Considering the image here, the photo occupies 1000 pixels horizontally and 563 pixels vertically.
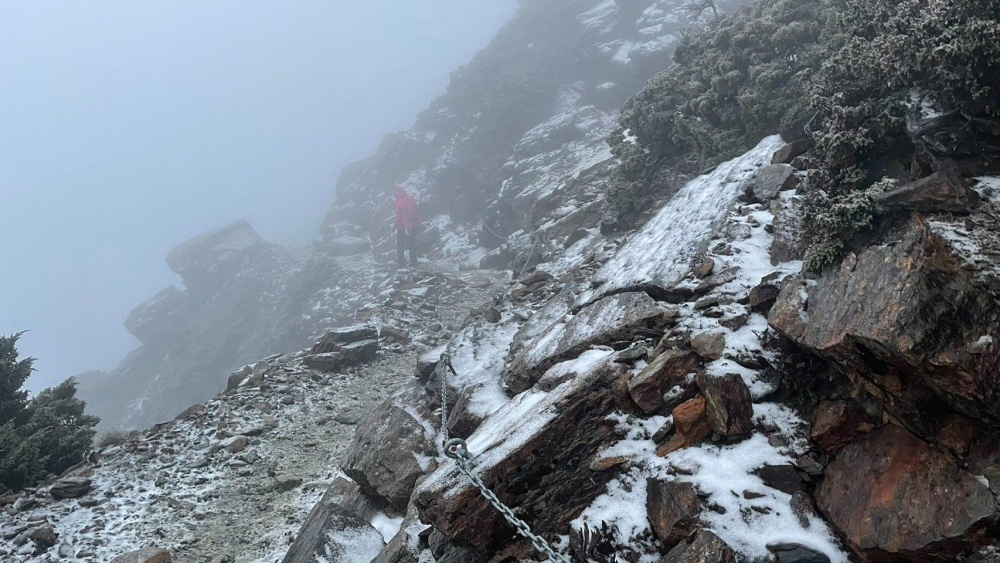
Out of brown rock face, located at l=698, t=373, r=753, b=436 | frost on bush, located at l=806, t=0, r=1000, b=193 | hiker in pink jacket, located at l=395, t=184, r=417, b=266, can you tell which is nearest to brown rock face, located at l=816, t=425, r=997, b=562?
brown rock face, located at l=698, t=373, r=753, b=436

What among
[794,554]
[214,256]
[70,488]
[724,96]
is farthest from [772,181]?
[214,256]

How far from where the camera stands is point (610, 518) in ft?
20.5

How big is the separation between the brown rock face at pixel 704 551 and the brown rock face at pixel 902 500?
1.26 m

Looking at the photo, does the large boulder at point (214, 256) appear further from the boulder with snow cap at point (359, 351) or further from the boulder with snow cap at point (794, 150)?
the boulder with snow cap at point (794, 150)

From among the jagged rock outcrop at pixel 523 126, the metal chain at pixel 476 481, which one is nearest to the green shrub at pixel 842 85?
the metal chain at pixel 476 481

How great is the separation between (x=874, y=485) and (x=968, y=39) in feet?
Result: 20.8

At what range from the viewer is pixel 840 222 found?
6973 millimetres

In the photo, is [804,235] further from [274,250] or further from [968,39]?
[274,250]

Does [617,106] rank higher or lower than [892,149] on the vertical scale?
lower

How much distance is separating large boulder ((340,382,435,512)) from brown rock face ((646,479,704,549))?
5.44 metres

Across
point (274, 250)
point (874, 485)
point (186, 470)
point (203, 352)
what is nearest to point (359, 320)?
point (186, 470)

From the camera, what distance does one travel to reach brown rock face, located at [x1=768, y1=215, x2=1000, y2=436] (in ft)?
15.7

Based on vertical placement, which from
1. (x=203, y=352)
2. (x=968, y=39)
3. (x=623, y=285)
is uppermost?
(x=968, y=39)

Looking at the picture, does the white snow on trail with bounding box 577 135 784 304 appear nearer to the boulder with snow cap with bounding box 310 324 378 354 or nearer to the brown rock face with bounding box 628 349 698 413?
the brown rock face with bounding box 628 349 698 413
